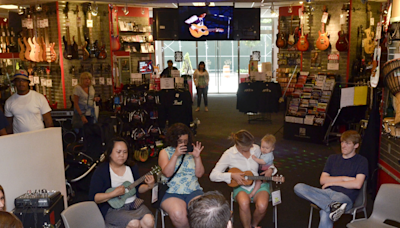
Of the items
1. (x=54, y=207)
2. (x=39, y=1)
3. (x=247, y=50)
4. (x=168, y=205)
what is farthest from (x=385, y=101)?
(x=247, y=50)

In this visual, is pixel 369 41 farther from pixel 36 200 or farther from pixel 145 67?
pixel 36 200

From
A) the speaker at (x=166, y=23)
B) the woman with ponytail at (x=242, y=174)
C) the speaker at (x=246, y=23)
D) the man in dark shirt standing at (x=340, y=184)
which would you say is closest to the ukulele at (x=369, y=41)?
the speaker at (x=246, y=23)

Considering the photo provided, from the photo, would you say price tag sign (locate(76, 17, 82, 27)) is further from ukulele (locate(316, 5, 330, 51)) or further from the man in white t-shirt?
ukulele (locate(316, 5, 330, 51))

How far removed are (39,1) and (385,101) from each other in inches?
294

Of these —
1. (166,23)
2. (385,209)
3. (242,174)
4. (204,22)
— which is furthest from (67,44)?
(385,209)

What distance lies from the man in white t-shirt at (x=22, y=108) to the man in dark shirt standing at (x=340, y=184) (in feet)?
9.98

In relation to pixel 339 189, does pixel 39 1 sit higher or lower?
higher

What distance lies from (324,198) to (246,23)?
17.8ft

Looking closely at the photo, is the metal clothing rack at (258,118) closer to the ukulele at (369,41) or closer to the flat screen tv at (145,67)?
the ukulele at (369,41)

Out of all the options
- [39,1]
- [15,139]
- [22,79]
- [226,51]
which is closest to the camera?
[15,139]

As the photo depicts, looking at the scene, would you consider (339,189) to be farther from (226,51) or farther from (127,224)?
(226,51)

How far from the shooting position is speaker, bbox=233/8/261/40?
8328mm

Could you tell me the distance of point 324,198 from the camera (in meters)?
3.60

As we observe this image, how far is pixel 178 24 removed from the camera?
325 inches
